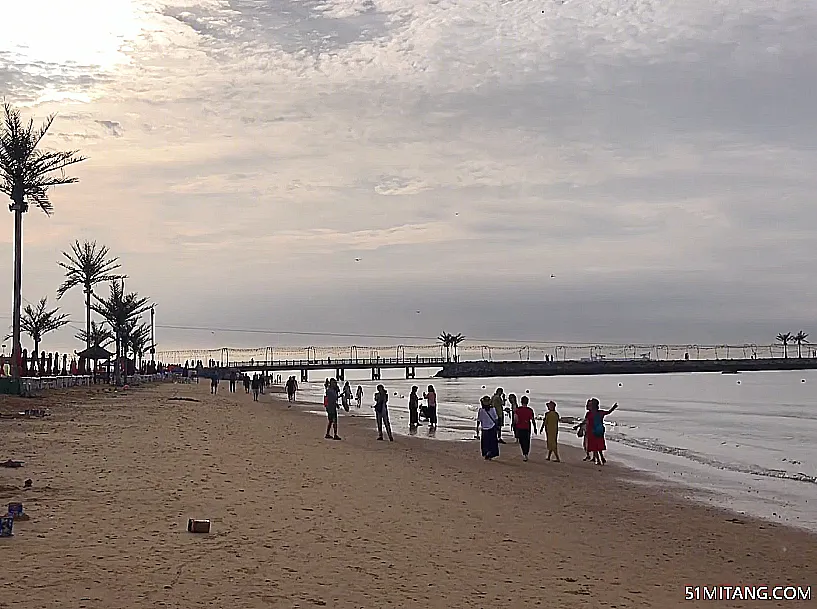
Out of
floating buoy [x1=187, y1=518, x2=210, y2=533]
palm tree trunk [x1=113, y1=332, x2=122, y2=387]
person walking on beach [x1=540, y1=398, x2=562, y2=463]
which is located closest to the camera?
Result: floating buoy [x1=187, y1=518, x2=210, y2=533]

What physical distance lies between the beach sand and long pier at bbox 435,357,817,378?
137m

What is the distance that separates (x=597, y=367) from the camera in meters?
153

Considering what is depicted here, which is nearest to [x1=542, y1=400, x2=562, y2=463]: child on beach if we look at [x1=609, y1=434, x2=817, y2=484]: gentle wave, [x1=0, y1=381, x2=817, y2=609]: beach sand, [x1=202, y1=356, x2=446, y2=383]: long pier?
[x1=0, y1=381, x2=817, y2=609]: beach sand

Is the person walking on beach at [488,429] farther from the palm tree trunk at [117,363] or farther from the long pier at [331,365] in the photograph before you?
the long pier at [331,365]

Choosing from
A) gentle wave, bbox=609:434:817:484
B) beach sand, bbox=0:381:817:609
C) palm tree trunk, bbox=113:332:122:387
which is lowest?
gentle wave, bbox=609:434:817:484

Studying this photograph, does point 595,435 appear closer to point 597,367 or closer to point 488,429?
point 488,429

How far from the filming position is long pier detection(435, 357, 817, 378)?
502 ft

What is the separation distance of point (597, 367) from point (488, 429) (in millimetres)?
137277

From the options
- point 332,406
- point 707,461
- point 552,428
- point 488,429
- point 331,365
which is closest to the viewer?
point 488,429

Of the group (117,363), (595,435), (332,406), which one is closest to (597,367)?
(117,363)

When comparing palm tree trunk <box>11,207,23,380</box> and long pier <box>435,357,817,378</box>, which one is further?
long pier <box>435,357,817,378</box>

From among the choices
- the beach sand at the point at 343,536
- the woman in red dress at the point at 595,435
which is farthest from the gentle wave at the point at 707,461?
the beach sand at the point at 343,536

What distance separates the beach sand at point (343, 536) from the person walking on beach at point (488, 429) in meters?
1.91

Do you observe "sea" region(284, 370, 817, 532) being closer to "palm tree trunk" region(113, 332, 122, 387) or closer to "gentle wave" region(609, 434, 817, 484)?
"gentle wave" region(609, 434, 817, 484)
